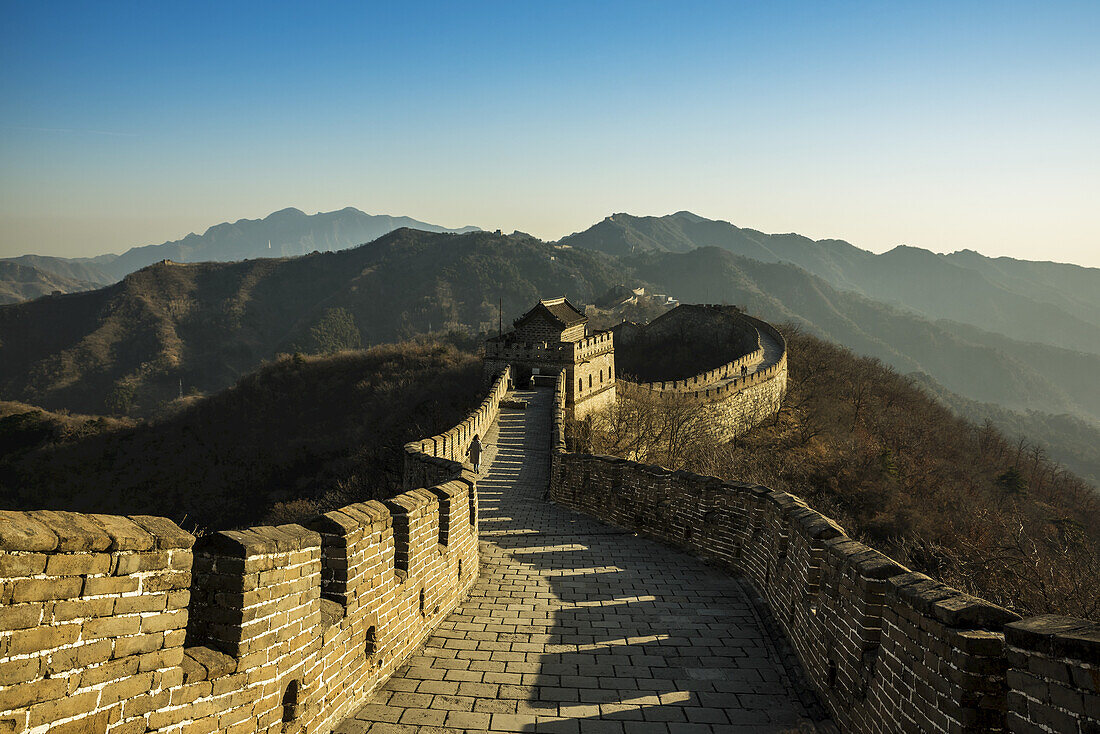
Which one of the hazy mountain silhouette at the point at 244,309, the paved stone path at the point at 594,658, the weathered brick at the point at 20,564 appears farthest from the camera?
the hazy mountain silhouette at the point at 244,309

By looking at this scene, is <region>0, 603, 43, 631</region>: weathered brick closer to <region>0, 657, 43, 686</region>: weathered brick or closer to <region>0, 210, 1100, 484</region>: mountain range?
<region>0, 657, 43, 686</region>: weathered brick

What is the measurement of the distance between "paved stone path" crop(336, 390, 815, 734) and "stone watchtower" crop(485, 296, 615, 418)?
17415mm

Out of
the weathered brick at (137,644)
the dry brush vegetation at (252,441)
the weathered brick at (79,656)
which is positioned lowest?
the dry brush vegetation at (252,441)

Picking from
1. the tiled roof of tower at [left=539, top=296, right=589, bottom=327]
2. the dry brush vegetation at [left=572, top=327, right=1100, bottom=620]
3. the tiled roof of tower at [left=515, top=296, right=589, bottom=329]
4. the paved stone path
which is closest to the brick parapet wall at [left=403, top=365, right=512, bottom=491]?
the paved stone path

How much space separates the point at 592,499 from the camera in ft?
37.2

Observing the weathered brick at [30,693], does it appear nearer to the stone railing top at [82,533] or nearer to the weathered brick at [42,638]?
the weathered brick at [42,638]

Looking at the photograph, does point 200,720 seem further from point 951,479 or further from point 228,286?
point 228,286

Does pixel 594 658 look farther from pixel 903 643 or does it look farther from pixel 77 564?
pixel 77 564

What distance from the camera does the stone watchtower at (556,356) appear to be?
86.3 feet

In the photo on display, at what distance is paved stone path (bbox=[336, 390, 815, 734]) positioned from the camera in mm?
4215

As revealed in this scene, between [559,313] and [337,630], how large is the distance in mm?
26312

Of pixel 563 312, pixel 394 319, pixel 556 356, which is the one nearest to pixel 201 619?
pixel 556 356

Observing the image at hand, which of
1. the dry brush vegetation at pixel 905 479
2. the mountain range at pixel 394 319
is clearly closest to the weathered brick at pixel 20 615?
the dry brush vegetation at pixel 905 479

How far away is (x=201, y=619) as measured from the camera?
313 centimetres
